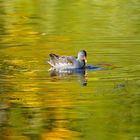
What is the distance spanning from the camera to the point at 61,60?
1577 cm

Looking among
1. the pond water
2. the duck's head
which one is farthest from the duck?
the pond water

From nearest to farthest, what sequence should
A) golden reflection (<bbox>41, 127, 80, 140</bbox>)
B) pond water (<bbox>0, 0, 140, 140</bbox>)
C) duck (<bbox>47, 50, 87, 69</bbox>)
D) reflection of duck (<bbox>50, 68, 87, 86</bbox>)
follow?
golden reflection (<bbox>41, 127, 80, 140</bbox>) → pond water (<bbox>0, 0, 140, 140</bbox>) → reflection of duck (<bbox>50, 68, 87, 86</bbox>) → duck (<bbox>47, 50, 87, 69</bbox>)

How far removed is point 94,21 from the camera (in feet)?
75.6

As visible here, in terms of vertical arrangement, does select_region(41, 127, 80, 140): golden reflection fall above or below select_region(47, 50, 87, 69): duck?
above

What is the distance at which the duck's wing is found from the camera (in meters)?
15.7

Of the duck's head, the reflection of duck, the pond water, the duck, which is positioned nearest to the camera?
the pond water

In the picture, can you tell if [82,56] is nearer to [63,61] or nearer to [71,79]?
[63,61]

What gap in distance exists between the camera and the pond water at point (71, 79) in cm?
1080

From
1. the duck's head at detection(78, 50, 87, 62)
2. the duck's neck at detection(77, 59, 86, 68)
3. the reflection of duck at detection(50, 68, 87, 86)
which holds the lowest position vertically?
the reflection of duck at detection(50, 68, 87, 86)

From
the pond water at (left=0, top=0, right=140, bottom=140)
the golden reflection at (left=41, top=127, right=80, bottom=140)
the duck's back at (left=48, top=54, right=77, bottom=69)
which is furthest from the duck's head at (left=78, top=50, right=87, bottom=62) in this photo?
the golden reflection at (left=41, top=127, right=80, bottom=140)

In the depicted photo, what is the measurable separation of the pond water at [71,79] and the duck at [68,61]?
0.25 metres

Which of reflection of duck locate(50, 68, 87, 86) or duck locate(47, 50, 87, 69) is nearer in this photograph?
reflection of duck locate(50, 68, 87, 86)

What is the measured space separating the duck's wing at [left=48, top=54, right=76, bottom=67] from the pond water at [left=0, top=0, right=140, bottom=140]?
0.75 feet

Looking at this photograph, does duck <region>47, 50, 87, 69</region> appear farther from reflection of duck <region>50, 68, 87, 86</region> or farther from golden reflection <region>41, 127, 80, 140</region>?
golden reflection <region>41, 127, 80, 140</region>
